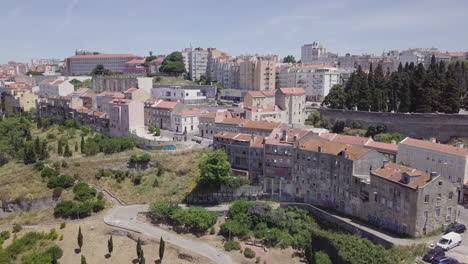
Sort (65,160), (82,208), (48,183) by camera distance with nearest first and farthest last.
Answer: (82,208) → (48,183) → (65,160)

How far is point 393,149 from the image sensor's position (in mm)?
53969

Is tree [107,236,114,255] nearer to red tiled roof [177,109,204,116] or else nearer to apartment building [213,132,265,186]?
apartment building [213,132,265,186]

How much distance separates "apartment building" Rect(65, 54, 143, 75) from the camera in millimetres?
157000

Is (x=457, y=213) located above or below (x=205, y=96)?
below

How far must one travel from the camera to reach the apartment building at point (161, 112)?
7638 cm

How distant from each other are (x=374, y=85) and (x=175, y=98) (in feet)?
134

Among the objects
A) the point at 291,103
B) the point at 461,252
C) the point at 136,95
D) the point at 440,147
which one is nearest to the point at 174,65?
the point at 136,95

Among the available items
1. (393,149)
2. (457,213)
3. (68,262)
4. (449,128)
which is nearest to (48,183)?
(68,262)

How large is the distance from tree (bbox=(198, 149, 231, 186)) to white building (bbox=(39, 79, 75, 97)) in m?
71.1

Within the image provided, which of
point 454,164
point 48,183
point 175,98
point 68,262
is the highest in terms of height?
point 175,98

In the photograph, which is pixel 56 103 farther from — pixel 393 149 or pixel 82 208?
pixel 393 149

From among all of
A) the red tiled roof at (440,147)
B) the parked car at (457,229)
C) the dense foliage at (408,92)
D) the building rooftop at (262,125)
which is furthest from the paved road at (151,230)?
the dense foliage at (408,92)

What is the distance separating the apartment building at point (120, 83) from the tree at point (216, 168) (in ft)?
150

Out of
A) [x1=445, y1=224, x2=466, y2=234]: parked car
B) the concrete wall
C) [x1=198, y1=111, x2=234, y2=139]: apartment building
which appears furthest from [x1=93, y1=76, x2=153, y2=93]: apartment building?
[x1=445, y1=224, x2=466, y2=234]: parked car
